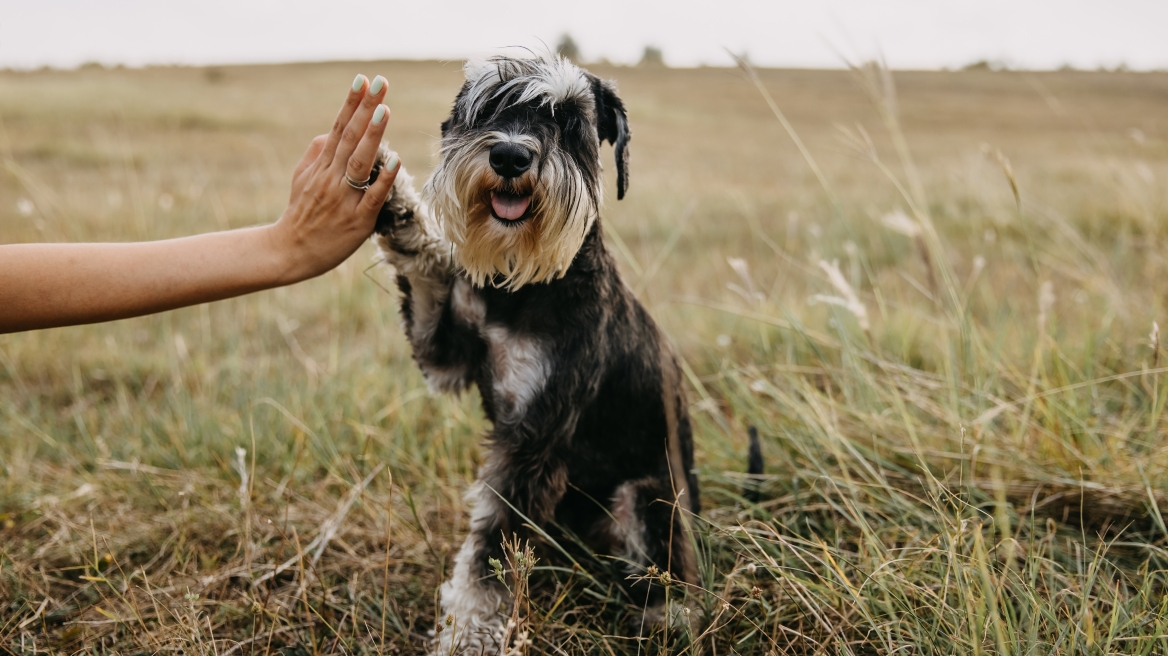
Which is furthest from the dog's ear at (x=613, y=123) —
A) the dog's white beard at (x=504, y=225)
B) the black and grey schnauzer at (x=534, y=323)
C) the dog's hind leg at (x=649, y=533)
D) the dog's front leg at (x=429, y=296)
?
the dog's hind leg at (x=649, y=533)

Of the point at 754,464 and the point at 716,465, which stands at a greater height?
the point at 754,464

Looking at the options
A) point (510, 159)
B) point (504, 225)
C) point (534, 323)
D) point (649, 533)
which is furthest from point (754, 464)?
point (510, 159)

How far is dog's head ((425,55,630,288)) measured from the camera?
6.89 ft

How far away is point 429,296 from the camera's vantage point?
2.41 metres

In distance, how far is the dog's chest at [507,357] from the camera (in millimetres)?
2297

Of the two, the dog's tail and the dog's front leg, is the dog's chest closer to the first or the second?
the dog's front leg

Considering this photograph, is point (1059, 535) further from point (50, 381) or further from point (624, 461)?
point (50, 381)

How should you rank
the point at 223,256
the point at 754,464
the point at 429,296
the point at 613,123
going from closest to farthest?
the point at 223,256 < the point at 429,296 < the point at 613,123 < the point at 754,464

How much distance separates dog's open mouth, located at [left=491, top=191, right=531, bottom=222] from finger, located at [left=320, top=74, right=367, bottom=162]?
1.61 feet

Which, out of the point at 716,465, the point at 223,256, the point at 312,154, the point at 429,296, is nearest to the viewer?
the point at 223,256

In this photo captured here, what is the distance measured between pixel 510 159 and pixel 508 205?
0.52ft

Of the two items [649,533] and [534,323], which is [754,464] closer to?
[649,533]

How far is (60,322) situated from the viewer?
79.0 inches

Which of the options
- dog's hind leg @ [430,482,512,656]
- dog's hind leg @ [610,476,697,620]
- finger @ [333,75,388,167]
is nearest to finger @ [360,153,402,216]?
finger @ [333,75,388,167]
